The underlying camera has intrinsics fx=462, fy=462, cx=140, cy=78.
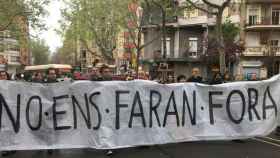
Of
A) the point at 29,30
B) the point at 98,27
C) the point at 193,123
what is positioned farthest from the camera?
the point at 98,27

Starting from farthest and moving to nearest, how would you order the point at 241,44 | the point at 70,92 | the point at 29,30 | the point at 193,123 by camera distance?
the point at 241,44 → the point at 29,30 → the point at 193,123 → the point at 70,92

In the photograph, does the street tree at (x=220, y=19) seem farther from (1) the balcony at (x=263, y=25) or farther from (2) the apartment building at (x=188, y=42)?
(2) the apartment building at (x=188, y=42)

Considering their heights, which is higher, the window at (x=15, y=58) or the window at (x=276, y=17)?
the window at (x=276, y=17)

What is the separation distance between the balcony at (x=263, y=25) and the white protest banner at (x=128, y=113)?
122ft

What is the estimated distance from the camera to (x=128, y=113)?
8438 mm

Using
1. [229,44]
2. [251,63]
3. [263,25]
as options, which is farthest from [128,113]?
[251,63]

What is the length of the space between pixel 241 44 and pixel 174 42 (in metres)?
9.08

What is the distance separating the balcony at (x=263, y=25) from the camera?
45031mm

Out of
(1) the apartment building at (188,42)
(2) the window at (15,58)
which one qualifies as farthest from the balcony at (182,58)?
(2) the window at (15,58)

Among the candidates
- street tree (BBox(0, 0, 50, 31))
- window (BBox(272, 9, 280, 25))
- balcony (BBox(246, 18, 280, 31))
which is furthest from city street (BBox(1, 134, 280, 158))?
window (BBox(272, 9, 280, 25))

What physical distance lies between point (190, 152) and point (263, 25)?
127ft

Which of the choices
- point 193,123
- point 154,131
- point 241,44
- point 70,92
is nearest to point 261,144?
point 193,123

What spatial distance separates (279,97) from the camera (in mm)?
9273

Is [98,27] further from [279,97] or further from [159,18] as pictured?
[279,97]
